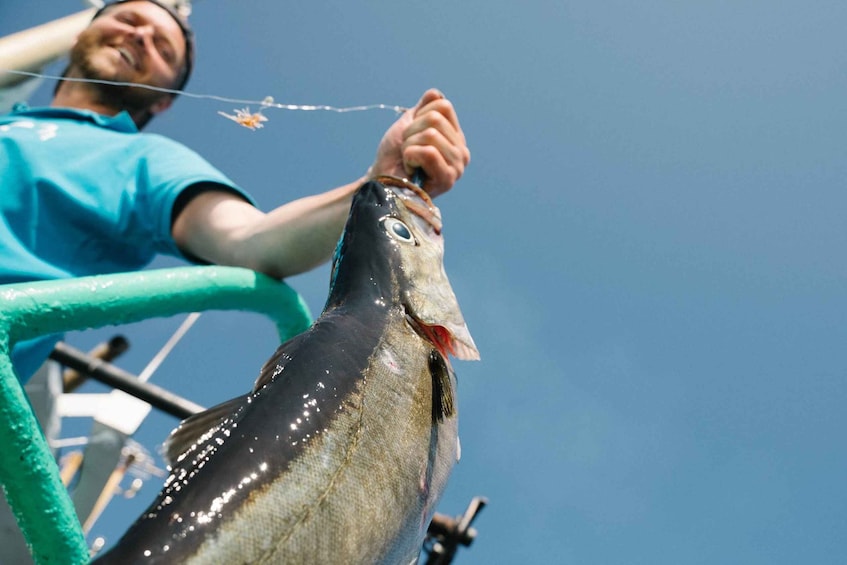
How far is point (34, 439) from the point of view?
1.43 m

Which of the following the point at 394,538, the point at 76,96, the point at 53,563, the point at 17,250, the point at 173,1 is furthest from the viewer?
the point at 173,1

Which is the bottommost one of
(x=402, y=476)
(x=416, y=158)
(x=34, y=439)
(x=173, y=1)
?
(x=34, y=439)

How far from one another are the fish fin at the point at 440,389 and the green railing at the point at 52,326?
0.76m

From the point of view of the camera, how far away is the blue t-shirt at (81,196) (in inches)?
89.7

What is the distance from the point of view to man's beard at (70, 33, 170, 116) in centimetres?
333

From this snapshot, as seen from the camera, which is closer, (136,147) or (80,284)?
(80,284)

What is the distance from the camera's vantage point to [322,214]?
2297mm

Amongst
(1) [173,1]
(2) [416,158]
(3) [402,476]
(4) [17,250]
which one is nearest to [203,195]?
(4) [17,250]

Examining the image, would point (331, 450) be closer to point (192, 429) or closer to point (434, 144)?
point (192, 429)

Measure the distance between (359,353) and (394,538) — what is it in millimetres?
390

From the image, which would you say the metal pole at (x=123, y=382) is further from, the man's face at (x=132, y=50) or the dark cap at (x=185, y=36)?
the dark cap at (x=185, y=36)

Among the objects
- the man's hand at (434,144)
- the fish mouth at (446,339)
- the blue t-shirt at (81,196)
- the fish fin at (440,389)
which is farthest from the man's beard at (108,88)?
the fish fin at (440,389)

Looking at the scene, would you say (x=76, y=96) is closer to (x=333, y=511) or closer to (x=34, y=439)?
(x=34, y=439)

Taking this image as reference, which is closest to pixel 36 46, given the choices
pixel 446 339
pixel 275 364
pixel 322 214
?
pixel 322 214
